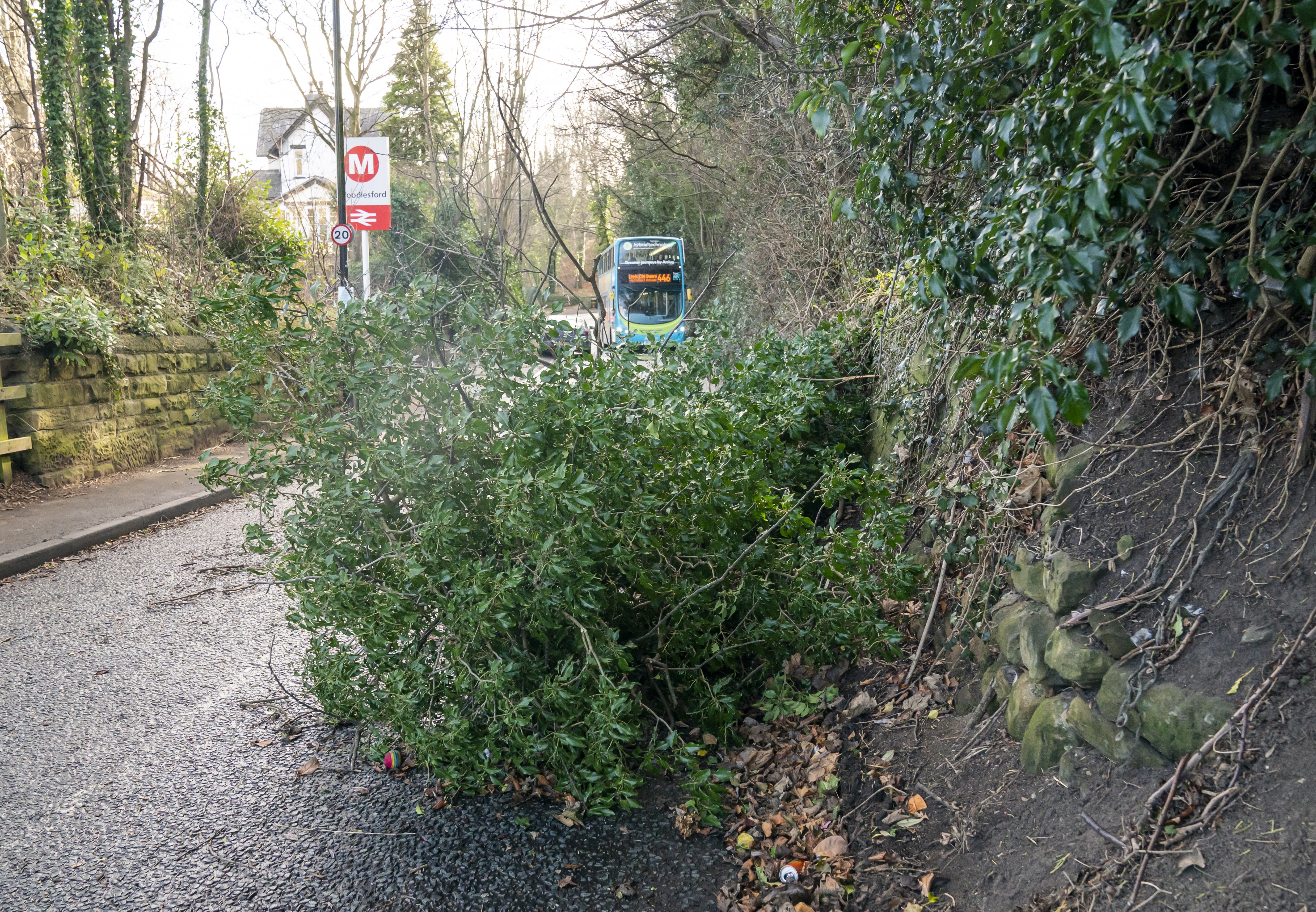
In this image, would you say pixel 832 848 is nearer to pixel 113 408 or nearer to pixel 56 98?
pixel 113 408

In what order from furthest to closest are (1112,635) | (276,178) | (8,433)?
(276,178)
(8,433)
(1112,635)

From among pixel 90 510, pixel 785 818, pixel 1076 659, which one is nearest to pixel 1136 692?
pixel 1076 659

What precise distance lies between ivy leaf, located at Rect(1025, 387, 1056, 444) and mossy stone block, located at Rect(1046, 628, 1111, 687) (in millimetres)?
1072

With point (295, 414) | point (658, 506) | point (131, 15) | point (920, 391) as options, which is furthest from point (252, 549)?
point (131, 15)

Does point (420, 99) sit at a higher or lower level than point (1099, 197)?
higher

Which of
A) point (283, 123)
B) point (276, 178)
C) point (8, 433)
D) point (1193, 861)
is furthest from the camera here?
point (283, 123)

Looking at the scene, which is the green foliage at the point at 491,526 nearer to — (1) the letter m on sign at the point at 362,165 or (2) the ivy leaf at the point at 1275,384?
(2) the ivy leaf at the point at 1275,384

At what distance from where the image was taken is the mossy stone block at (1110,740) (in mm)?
2477

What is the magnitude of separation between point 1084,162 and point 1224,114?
394mm

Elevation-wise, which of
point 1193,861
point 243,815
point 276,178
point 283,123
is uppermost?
point 283,123

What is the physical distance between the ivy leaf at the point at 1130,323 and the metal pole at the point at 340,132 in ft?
44.1

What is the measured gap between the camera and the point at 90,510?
8141mm

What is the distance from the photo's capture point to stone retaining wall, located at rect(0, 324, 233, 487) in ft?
28.1

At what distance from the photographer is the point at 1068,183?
217 centimetres
